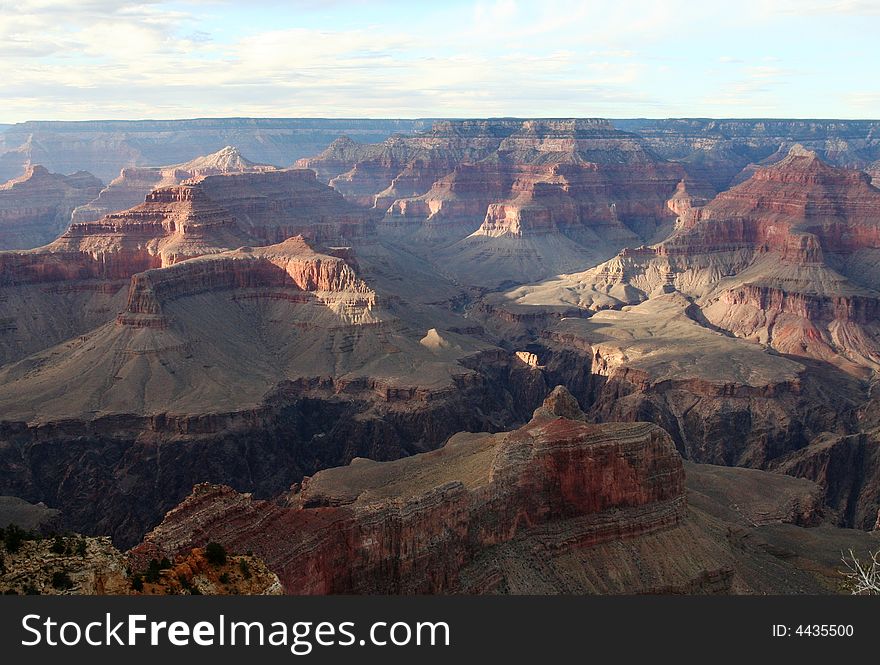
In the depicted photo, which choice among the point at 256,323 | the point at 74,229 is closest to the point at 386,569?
the point at 256,323

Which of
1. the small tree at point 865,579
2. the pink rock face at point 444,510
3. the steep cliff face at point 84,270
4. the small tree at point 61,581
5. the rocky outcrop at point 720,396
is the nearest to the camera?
the small tree at point 61,581

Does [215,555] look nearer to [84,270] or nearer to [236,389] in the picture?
[236,389]

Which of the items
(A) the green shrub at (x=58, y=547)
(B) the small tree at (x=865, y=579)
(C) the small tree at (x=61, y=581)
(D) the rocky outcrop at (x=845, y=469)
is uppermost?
(A) the green shrub at (x=58, y=547)

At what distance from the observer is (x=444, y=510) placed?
68.1 meters

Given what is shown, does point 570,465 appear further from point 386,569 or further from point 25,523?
point 25,523

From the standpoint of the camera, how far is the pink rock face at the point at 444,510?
59281 mm

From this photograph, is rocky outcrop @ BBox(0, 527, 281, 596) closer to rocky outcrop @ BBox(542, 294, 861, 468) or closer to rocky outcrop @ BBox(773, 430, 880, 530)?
rocky outcrop @ BBox(773, 430, 880, 530)

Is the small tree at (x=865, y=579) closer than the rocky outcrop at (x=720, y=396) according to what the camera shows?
Yes

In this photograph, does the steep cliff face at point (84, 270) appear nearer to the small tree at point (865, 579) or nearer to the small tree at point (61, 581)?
the small tree at point (61, 581)

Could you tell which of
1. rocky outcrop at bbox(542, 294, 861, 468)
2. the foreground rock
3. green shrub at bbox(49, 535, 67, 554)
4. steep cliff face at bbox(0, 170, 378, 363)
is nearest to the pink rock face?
the foreground rock

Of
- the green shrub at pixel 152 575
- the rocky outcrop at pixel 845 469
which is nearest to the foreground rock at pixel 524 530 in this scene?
the green shrub at pixel 152 575

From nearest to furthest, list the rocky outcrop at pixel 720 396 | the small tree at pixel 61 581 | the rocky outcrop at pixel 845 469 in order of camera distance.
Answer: the small tree at pixel 61 581 → the rocky outcrop at pixel 845 469 → the rocky outcrop at pixel 720 396

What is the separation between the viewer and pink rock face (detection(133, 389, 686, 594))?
5928 cm

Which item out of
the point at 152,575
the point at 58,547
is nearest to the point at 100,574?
the point at 58,547
